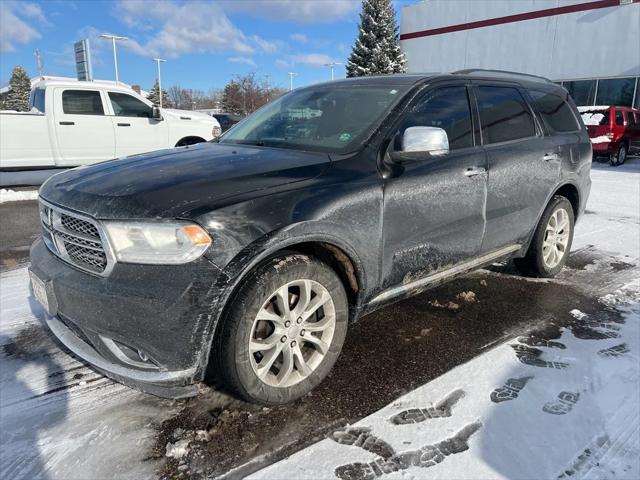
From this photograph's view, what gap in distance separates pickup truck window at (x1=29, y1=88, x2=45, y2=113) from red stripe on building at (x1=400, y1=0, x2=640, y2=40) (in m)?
23.3

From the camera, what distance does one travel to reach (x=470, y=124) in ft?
12.0

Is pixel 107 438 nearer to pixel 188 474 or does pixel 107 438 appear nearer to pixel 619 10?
pixel 188 474

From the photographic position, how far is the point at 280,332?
2566 millimetres

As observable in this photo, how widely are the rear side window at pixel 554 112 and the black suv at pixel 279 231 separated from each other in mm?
632

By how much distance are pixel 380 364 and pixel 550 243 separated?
2467 millimetres

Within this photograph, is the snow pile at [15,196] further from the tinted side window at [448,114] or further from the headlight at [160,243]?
the tinted side window at [448,114]

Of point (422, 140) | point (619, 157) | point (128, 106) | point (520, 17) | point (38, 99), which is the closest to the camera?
point (422, 140)

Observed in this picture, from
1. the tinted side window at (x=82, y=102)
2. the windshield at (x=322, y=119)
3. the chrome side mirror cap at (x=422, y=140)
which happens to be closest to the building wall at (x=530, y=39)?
the tinted side window at (x=82, y=102)

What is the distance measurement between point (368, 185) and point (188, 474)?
173cm

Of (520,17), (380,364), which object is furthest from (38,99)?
(520,17)

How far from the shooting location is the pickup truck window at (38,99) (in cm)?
995

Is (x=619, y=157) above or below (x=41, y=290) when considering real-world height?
above

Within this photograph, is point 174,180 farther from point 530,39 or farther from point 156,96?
point 156,96

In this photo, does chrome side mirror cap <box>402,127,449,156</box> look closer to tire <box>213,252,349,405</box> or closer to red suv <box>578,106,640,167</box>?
tire <box>213,252,349,405</box>
